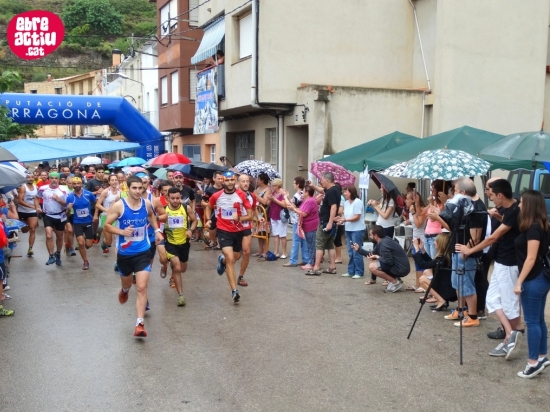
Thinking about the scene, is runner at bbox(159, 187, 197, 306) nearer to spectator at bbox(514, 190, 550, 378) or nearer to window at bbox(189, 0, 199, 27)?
spectator at bbox(514, 190, 550, 378)

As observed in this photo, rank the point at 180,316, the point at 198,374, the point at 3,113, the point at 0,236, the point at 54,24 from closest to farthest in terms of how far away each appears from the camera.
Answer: the point at 198,374, the point at 0,236, the point at 180,316, the point at 3,113, the point at 54,24

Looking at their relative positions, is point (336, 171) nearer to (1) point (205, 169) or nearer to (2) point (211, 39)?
(1) point (205, 169)

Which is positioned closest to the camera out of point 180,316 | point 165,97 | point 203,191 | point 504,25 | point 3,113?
point 180,316

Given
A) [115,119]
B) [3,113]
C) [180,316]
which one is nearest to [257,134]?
[115,119]

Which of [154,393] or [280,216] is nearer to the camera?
[154,393]

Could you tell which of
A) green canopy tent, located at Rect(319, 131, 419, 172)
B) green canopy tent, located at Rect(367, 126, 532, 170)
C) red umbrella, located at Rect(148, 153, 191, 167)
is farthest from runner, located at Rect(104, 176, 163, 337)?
red umbrella, located at Rect(148, 153, 191, 167)

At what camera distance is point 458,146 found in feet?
40.4

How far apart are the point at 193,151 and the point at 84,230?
1547 cm

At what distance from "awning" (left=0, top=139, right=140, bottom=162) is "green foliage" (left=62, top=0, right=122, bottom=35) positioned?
2168 inches

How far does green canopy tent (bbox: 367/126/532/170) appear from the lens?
12367mm

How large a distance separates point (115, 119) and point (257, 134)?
513 cm

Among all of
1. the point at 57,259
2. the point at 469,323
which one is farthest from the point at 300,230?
the point at 57,259

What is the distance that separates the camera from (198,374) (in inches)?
243

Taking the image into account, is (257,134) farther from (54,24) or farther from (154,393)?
(154,393)
